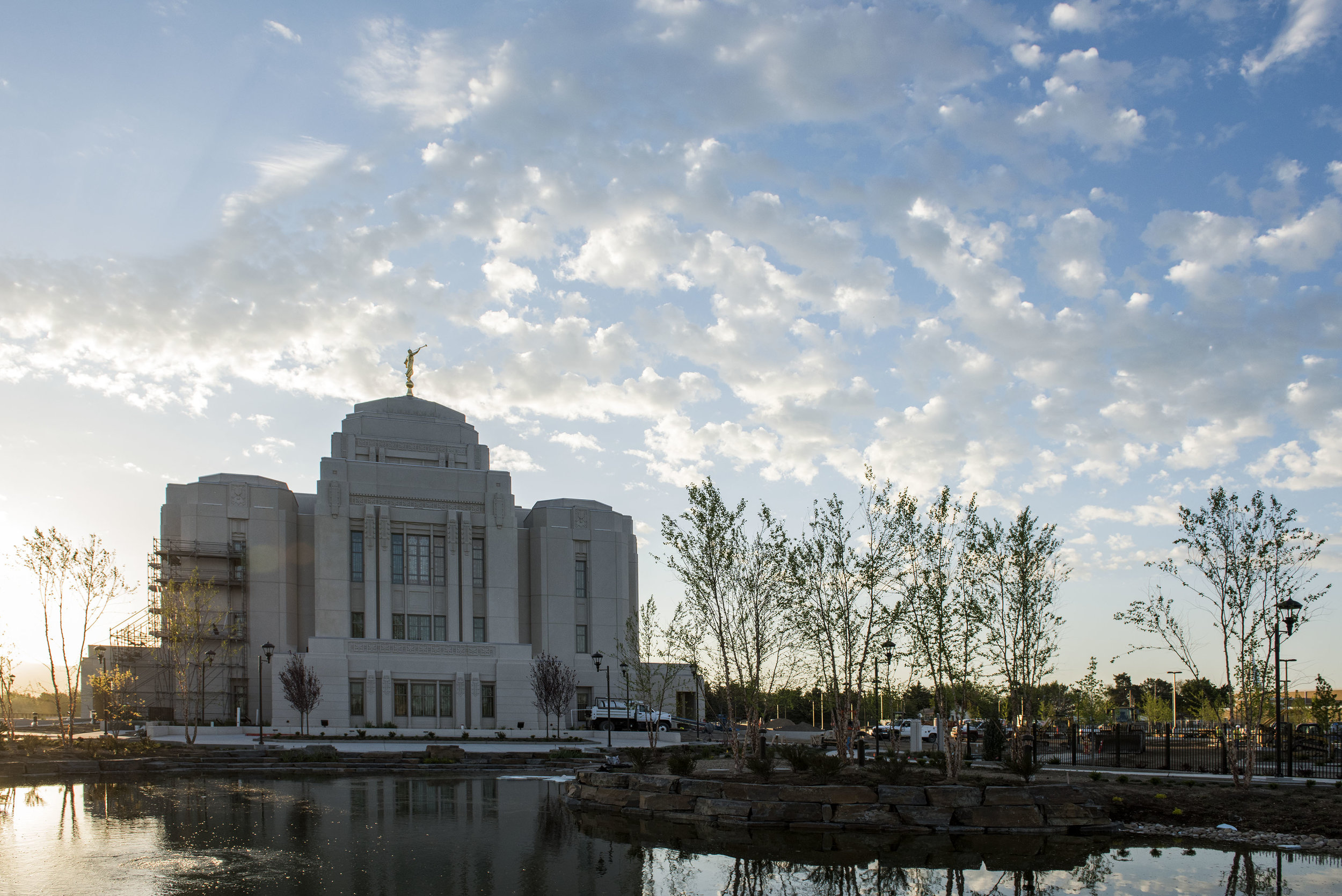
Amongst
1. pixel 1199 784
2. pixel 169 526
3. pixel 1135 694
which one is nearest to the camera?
pixel 1199 784

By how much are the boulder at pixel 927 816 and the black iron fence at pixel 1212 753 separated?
7.61 m

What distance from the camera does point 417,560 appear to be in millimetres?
62281

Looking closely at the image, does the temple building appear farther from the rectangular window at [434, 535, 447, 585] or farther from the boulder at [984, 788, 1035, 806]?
the boulder at [984, 788, 1035, 806]

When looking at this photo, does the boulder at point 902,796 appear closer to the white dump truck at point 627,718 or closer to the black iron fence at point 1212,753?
the black iron fence at point 1212,753

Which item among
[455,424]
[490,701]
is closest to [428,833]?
[490,701]

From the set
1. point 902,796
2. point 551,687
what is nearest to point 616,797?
point 902,796

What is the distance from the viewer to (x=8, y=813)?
19.9m

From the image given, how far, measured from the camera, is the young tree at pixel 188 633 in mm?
43125

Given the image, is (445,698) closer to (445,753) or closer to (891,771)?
(445,753)

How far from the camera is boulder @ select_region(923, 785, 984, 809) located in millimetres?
17172

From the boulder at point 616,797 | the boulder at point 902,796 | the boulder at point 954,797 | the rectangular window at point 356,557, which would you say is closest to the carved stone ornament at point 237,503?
the rectangular window at point 356,557

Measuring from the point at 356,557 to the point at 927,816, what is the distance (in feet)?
163

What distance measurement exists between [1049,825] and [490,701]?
46.9 m

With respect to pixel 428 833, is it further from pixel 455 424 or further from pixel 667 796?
pixel 455 424
